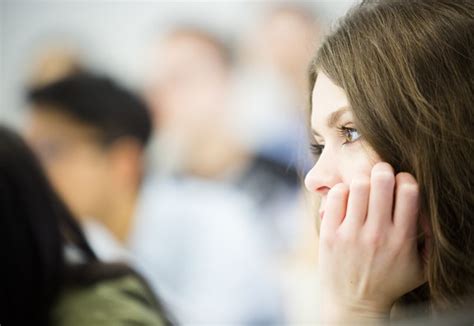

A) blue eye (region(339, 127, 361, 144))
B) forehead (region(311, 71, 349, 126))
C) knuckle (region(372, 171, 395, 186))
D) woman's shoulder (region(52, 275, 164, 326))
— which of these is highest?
forehead (region(311, 71, 349, 126))

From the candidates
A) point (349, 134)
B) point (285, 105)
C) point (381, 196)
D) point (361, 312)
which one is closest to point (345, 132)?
point (349, 134)

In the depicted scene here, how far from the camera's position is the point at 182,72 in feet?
5.80

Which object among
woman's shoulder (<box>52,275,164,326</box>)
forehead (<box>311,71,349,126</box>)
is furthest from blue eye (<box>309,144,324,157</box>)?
woman's shoulder (<box>52,275,164,326</box>)

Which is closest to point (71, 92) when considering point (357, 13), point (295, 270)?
point (295, 270)

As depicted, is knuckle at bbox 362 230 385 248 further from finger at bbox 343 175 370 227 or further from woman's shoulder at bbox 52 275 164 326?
woman's shoulder at bbox 52 275 164 326

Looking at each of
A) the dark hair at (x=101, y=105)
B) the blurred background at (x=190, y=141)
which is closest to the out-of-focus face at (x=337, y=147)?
the blurred background at (x=190, y=141)

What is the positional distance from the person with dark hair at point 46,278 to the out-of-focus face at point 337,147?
0.90 meters

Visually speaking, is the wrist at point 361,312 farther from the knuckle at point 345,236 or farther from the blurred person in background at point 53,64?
the blurred person in background at point 53,64

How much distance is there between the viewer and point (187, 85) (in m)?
1.76

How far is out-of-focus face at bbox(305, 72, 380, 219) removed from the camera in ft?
2.56

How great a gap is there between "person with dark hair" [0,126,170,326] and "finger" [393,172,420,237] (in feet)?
3.16

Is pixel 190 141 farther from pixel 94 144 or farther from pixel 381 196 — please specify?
pixel 381 196

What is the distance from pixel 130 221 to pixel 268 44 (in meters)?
0.70

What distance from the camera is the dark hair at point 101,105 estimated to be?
179 cm
